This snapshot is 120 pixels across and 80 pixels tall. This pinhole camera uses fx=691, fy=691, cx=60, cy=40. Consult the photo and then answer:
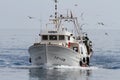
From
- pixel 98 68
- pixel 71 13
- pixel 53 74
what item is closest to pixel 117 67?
pixel 98 68

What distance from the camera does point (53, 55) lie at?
77375 mm

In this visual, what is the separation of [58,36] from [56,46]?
8.46ft

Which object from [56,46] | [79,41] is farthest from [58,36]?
[79,41]

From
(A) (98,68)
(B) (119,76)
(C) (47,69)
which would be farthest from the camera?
(A) (98,68)

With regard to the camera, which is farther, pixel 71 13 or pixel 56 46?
pixel 71 13

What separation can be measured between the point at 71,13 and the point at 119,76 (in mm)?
14581

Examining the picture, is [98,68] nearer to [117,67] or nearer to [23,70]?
[117,67]

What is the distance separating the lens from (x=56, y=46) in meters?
76.4

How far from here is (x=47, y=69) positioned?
78.4m

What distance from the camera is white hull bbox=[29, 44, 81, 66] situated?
76812 mm

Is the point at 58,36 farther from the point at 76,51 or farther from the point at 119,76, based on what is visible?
the point at 119,76

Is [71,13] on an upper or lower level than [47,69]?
upper

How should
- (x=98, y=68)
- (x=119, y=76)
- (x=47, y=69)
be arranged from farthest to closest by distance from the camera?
(x=98, y=68), (x=47, y=69), (x=119, y=76)

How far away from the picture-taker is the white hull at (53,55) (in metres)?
76.8
